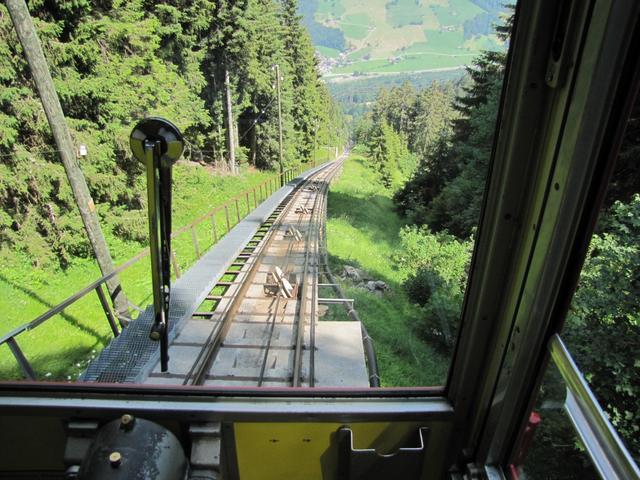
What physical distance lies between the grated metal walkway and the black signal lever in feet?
7.76

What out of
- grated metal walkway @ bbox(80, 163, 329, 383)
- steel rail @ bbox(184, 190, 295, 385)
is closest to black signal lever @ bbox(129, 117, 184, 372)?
grated metal walkway @ bbox(80, 163, 329, 383)

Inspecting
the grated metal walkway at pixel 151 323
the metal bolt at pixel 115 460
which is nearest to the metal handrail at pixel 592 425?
the metal bolt at pixel 115 460

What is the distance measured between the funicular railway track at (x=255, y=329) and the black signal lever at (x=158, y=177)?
2.71m

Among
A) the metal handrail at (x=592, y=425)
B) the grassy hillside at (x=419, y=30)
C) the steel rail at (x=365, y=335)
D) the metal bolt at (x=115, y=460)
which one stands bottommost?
the steel rail at (x=365, y=335)

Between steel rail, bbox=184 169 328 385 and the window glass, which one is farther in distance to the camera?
steel rail, bbox=184 169 328 385

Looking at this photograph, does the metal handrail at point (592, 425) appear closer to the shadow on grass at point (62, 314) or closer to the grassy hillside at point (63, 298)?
the grassy hillside at point (63, 298)

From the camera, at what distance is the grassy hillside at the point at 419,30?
4.79ft

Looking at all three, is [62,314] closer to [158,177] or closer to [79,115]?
[79,115]

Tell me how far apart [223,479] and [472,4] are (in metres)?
2.58

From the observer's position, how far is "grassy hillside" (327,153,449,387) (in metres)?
5.00

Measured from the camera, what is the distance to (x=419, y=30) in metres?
2.34

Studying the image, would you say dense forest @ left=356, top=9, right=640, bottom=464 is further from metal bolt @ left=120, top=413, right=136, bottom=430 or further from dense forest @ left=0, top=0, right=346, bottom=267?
dense forest @ left=0, top=0, right=346, bottom=267

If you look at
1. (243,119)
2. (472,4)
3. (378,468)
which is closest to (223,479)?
(378,468)

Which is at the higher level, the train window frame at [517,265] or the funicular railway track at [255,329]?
the train window frame at [517,265]
